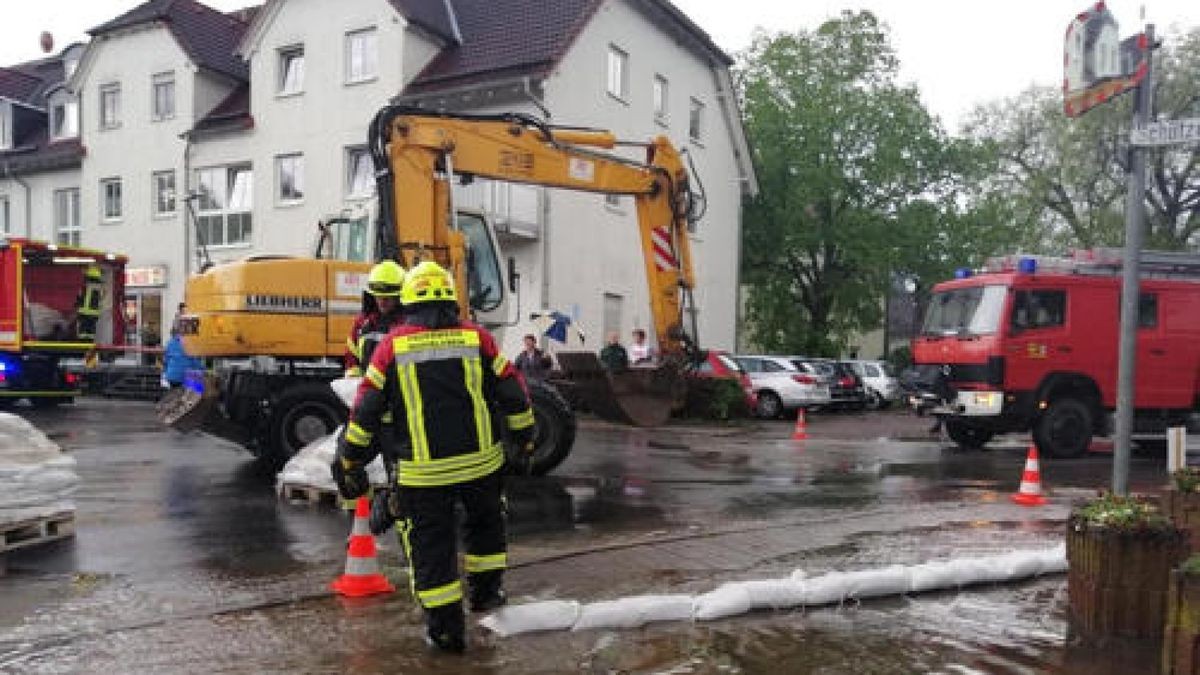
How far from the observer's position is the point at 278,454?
10.7 metres

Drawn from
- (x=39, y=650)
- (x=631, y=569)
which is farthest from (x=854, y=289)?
(x=39, y=650)

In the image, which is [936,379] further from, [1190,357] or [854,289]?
[854,289]

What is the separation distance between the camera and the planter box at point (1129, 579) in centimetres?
501

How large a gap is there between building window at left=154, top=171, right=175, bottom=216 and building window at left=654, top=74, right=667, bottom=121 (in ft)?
43.4

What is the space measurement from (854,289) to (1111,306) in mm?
19662

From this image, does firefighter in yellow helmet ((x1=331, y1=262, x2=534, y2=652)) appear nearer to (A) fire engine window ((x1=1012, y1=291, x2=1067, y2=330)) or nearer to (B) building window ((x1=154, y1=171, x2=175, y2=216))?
(A) fire engine window ((x1=1012, y1=291, x2=1067, y2=330))

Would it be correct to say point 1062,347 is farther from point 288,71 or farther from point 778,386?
point 288,71

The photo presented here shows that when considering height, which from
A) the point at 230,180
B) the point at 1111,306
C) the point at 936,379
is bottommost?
the point at 936,379

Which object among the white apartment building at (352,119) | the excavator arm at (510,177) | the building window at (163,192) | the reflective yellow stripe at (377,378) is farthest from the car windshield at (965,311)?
the building window at (163,192)

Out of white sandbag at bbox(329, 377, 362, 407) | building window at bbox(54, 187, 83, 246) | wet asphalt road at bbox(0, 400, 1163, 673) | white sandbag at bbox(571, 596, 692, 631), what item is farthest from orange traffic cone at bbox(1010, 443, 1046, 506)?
building window at bbox(54, 187, 83, 246)

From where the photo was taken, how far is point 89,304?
2056 centimetres

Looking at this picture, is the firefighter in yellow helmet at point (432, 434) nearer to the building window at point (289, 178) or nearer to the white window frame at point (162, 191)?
the building window at point (289, 178)

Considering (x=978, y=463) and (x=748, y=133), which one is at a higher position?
(x=748, y=133)

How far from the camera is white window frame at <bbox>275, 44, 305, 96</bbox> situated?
1016 inches
